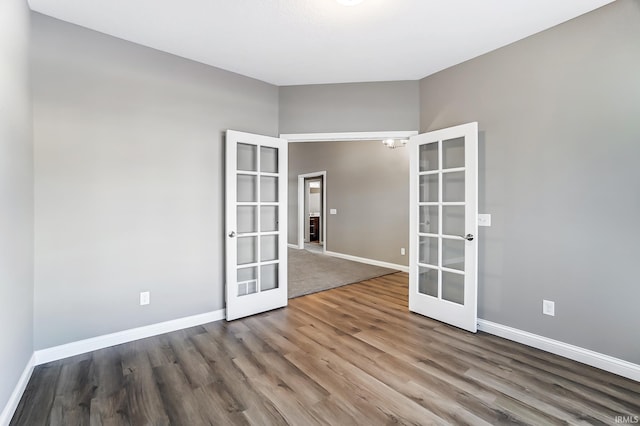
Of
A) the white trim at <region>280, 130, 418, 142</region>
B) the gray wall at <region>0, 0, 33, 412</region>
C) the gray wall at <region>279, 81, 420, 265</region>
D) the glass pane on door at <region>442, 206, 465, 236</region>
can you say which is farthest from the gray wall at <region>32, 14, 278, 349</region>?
the glass pane on door at <region>442, 206, 465, 236</region>

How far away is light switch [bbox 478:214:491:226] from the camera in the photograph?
295cm

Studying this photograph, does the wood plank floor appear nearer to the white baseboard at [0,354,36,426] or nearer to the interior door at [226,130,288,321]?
the white baseboard at [0,354,36,426]

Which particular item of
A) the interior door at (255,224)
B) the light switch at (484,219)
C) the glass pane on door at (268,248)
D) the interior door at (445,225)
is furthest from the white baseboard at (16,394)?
the light switch at (484,219)

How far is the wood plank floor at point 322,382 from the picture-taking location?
1.78 m

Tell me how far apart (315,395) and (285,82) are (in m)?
3.22

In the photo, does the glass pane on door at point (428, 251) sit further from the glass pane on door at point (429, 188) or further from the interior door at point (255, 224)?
the interior door at point (255, 224)

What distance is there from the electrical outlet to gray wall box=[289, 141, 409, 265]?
9.82ft

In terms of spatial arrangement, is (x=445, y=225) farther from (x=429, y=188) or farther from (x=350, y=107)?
(x=350, y=107)

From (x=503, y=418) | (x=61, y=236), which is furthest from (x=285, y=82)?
(x=503, y=418)

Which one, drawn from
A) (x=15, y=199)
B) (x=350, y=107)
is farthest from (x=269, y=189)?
(x=15, y=199)

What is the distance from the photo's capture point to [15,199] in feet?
6.14

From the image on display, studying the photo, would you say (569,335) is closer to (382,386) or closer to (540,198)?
(540,198)

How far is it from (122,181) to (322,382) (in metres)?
2.36

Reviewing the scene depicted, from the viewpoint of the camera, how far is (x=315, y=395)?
1.97m
